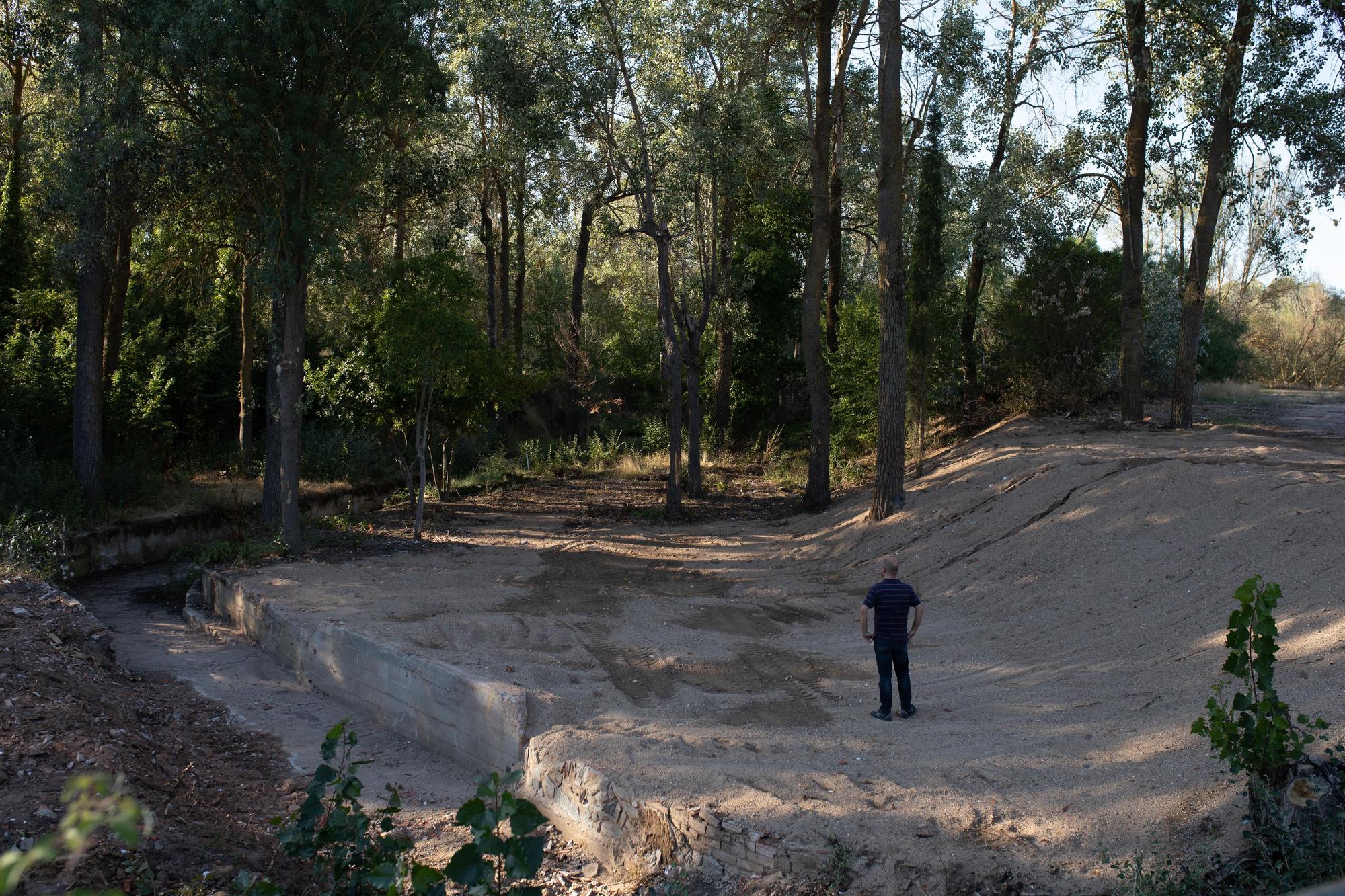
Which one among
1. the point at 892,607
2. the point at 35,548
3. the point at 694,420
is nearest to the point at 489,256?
the point at 694,420

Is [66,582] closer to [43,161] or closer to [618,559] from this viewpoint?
[43,161]

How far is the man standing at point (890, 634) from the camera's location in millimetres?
8719

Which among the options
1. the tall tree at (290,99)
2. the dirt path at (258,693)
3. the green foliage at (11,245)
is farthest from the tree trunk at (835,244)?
the green foliage at (11,245)

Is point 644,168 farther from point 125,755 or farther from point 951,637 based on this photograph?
point 125,755

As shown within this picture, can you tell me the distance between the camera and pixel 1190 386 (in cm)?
1920

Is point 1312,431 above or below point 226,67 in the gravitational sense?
below

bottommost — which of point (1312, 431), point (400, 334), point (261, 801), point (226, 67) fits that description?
point (261, 801)

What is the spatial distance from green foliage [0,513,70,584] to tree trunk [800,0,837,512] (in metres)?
14.3

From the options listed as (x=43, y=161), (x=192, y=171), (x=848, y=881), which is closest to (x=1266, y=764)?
(x=848, y=881)

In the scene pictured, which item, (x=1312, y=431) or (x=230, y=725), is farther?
(x=1312, y=431)

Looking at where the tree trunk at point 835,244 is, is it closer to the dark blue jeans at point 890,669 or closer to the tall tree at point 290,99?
the tall tree at point 290,99

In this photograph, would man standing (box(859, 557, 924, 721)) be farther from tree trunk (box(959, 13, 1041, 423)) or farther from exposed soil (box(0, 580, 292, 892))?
tree trunk (box(959, 13, 1041, 423))

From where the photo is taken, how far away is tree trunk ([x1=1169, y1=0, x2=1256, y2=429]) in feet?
56.8

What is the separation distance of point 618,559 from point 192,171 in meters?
9.81
